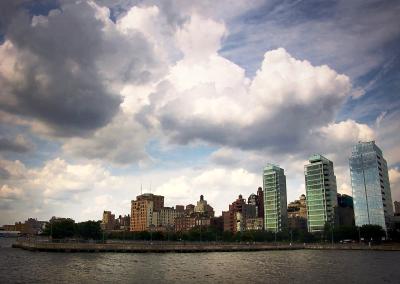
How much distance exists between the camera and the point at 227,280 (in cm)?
8250

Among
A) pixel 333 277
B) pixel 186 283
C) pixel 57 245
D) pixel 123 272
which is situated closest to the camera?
pixel 186 283

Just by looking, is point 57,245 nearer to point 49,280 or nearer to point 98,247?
point 98,247

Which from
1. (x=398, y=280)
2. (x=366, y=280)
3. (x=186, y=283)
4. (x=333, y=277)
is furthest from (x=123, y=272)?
(x=398, y=280)

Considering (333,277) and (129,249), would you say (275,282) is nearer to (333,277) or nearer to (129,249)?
(333,277)

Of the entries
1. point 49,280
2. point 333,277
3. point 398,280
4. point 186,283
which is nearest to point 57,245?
→ point 49,280

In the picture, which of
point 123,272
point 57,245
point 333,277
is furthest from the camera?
point 57,245

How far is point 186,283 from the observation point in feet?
255

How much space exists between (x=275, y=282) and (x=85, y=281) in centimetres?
3871

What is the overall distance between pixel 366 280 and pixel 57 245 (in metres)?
140

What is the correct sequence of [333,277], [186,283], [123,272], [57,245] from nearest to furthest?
[186,283]
[333,277]
[123,272]
[57,245]

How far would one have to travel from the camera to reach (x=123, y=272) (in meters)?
96.3

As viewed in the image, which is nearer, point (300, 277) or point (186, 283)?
point (186, 283)

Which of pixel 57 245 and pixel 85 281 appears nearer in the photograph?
pixel 85 281

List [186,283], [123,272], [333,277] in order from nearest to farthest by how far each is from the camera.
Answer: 1. [186,283]
2. [333,277]
3. [123,272]
